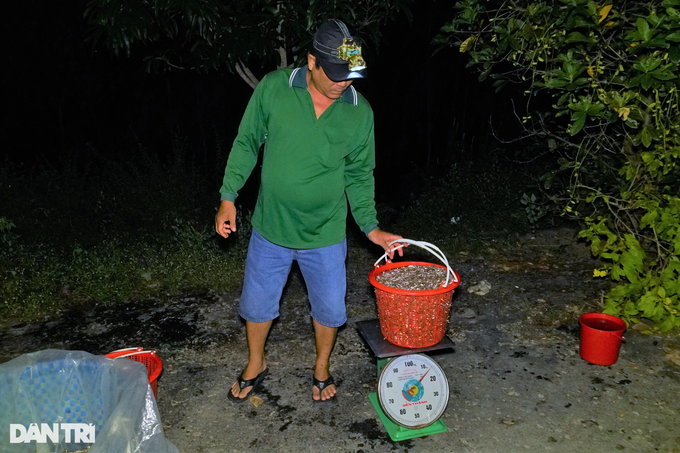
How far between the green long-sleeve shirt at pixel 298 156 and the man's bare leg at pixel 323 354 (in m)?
0.63

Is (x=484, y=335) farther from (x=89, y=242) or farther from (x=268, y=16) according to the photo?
(x=89, y=242)

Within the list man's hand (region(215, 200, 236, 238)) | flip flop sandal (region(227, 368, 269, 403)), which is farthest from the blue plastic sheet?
man's hand (region(215, 200, 236, 238))

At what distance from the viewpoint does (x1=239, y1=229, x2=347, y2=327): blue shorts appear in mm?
3262

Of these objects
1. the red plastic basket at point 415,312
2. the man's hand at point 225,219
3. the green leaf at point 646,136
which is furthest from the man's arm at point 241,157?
the green leaf at point 646,136

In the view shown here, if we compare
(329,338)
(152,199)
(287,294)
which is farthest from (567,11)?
(152,199)

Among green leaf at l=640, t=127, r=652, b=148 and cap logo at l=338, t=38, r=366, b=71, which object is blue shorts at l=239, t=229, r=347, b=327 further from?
green leaf at l=640, t=127, r=652, b=148

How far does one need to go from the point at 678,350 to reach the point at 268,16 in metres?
4.12

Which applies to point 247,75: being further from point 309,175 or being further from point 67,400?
point 67,400

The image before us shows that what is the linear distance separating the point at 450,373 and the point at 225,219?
6.50ft

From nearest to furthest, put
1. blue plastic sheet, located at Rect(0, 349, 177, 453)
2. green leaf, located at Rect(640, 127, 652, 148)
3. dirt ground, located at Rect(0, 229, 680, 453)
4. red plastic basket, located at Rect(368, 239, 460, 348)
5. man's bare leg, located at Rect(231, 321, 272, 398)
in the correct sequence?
blue plastic sheet, located at Rect(0, 349, 177, 453) → red plastic basket, located at Rect(368, 239, 460, 348) → dirt ground, located at Rect(0, 229, 680, 453) → man's bare leg, located at Rect(231, 321, 272, 398) → green leaf, located at Rect(640, 127, 652, 148)

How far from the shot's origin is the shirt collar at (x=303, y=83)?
3014 millimetres

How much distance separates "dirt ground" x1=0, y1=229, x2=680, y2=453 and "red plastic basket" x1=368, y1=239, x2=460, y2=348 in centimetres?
61

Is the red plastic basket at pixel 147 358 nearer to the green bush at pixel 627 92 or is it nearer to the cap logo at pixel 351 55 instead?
the cap logo at pixel 351 55

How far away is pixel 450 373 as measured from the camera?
12.7ft
